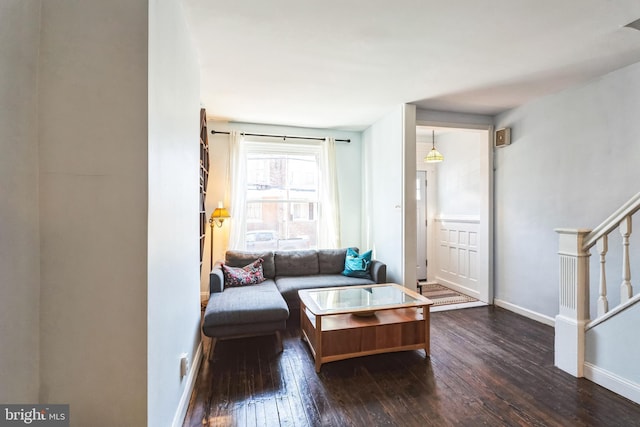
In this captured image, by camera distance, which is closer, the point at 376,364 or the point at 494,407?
the point at 494,407

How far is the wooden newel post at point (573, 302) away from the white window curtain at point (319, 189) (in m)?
2.77

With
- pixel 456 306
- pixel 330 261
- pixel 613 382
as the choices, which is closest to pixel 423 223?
pixel 456 306

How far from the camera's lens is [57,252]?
1.05 m

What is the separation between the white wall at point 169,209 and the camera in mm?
1212

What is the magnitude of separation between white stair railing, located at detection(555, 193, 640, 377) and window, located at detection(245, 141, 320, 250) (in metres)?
3.06

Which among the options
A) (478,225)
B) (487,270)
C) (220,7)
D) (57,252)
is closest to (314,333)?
(57,252)

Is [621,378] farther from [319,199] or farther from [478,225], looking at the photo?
[319,199]

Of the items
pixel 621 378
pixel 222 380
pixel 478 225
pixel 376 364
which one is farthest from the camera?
pixel 478 225

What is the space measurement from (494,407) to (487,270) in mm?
2371

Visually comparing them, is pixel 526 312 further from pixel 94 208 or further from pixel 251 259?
pixel 94 208

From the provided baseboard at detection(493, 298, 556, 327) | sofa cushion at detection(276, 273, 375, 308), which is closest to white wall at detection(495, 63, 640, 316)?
baseboard at detection(493, 298, 556, 327)

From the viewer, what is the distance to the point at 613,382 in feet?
6.45

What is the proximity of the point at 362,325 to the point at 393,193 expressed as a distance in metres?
1.86

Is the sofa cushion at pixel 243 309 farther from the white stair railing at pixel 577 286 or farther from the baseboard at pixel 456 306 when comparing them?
the white stair railing at pixel 577 286
